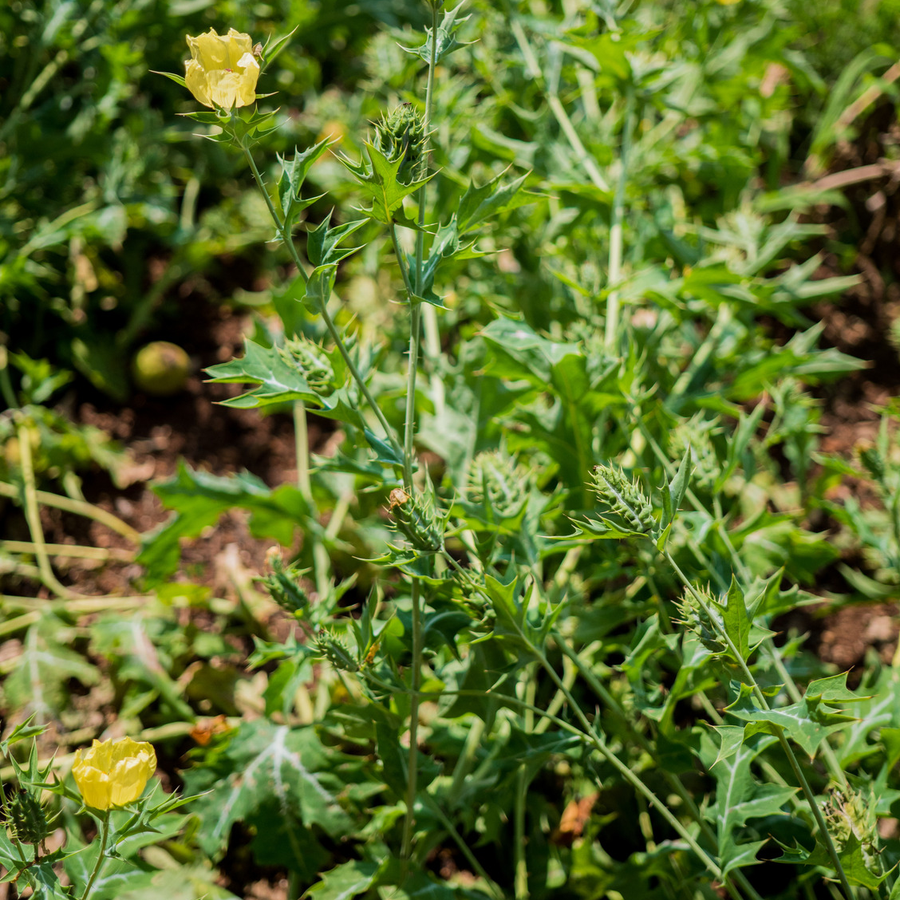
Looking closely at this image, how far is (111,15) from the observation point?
235 cm

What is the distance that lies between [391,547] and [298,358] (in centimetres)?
34

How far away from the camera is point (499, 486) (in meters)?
1.30

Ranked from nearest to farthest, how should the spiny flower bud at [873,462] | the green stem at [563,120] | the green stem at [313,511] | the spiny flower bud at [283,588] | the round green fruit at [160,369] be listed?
the spiny flower bud at [283,588] < the spiny flower bud at [873,462] < the green stem at [313,511] < the green stem at [563,120] < the round green fruit at [160,369]

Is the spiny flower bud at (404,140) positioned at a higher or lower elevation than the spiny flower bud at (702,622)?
higher

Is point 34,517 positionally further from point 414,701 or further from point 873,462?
point 873,462

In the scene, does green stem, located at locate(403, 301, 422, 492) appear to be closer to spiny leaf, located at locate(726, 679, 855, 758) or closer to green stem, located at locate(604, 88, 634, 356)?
spiny leaf, located at locate(726, 679, 855, 758)

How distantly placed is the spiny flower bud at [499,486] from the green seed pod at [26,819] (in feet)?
2.45

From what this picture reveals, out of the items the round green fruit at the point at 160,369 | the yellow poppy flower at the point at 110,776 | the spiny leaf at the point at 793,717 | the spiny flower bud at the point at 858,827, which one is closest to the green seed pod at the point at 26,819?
the yellow poppy flower at the point at 110,776

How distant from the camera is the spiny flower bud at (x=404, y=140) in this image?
921 mm

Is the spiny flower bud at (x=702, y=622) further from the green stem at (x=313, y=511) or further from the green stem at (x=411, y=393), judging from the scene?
the green stem at (x=313, y=511)

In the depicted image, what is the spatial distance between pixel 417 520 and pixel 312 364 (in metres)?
0.31

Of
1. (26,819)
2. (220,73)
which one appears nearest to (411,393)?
(220,73)

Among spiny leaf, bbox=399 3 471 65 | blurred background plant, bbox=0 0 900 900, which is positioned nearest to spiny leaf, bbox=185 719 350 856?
blurred background plant, bbox=0 0 900 900

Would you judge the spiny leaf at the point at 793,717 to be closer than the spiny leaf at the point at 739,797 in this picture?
Yes
